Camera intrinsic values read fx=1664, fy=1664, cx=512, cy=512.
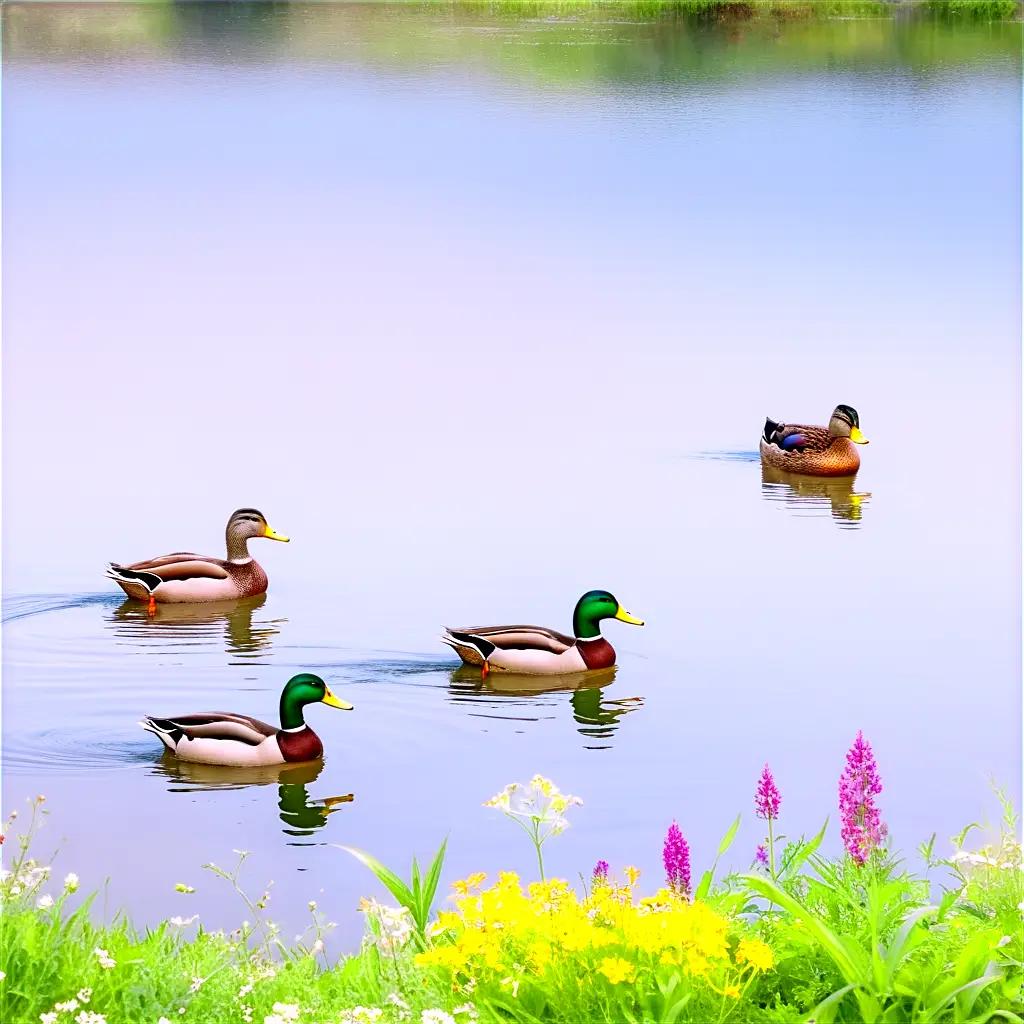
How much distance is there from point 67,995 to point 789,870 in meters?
2.50

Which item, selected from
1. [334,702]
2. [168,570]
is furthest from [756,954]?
[168,570]

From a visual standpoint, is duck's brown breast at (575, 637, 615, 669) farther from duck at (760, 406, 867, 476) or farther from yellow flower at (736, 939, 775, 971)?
duck at (760, 406, 867, 476)

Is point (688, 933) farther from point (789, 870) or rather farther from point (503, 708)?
point (503, 708)

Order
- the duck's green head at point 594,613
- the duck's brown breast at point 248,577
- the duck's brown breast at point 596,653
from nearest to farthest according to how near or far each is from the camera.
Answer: the duck's brown breast at point 596,653 < the duck's green head at point 594,613 < the duck's brown breast at point 248,577

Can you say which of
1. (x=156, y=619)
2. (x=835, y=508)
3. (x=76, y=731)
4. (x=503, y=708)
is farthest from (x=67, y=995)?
(x=835, y=508)

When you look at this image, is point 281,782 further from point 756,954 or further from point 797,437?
point 797,437

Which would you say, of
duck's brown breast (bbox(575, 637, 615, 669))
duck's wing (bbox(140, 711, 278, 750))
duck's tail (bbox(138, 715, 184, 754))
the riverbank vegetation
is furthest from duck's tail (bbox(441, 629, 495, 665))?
the riverbank vegetation

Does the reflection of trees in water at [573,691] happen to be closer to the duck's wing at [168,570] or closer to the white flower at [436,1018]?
the duck's wing at [168,570]

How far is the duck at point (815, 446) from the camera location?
2114cm

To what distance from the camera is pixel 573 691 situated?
11742 millimetres

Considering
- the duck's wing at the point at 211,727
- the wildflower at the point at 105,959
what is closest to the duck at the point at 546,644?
the duck's wing at the point at 211,727

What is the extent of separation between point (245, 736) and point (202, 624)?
152 inches

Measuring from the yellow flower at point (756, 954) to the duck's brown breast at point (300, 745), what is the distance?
5.36m

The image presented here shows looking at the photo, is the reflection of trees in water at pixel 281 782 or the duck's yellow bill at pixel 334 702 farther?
the duck's yellow bill at pixel 334 702
